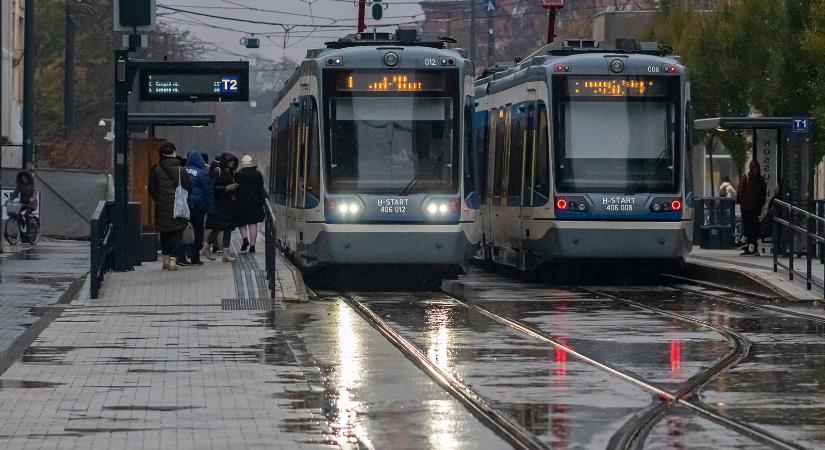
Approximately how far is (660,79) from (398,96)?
3.71 metres

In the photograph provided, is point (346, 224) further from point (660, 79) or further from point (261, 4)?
point (261, 4)

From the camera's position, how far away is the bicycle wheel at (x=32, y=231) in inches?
1508

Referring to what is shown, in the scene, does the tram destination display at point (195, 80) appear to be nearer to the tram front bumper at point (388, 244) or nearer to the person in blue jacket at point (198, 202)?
the tram front bumper at point (388, 244)

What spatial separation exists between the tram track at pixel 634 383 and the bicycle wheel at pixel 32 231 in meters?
20.4

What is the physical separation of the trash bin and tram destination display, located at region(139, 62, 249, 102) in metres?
12.6

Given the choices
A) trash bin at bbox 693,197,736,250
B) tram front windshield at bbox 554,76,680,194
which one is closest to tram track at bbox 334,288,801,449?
tram front windshield at bbox 554,76,680,194

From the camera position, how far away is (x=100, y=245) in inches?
864

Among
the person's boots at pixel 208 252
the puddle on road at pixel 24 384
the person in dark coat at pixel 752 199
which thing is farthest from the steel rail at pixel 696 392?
the person in dark coat at pixel 752 199

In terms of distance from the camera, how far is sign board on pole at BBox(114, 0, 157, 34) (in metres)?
23.7

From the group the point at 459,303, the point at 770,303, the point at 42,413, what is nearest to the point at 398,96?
the point at 459,303

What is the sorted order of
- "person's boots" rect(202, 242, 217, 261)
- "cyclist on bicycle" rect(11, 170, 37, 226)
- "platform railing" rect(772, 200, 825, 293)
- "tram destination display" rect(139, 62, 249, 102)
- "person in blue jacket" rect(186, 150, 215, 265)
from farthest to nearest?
"cyclist on bicycle" rect(11, 170, 37, 226), "person's boots" rect(202, 242, 217, 261), "person in blue jacket" rect(186, 150, 215, 265), "tram destination display" rect(139, 62, 249, 102), "platform railing" rect(772, 200, 825, 293)

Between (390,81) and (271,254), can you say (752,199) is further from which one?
(271,254)

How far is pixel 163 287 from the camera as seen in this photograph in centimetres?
2255

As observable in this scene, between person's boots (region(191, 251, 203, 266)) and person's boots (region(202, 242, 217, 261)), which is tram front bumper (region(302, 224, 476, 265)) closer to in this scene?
person's boots (region(191, 251, 203, 266))
